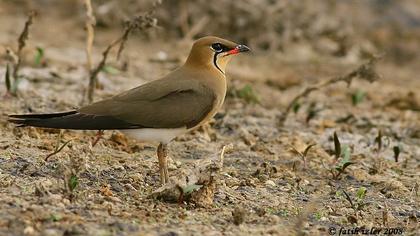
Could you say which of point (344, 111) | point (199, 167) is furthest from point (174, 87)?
point (344, 111)

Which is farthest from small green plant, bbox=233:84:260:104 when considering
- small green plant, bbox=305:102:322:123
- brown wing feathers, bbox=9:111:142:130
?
brown wing feathers, bbox=9:111:142:130

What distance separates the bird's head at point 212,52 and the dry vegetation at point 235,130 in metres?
0.63

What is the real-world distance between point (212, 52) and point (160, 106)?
0.77 metres

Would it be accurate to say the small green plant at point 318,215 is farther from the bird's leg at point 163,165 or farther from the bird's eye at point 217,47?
the bird's eye at point 217,47

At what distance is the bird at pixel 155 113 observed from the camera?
17.3ft

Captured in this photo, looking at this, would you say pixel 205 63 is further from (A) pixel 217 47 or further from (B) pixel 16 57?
(B) pixel 16 57

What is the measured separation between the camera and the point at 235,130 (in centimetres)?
749

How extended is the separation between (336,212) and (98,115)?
1554mm

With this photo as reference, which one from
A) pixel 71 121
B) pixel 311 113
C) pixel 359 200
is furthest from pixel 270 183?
pixel 311 113

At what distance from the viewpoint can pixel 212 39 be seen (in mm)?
6074

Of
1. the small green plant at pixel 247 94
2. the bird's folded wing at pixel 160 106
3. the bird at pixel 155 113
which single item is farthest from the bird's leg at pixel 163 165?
the small green plant at pixel 247 94

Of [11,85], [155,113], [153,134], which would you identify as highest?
[11,85]

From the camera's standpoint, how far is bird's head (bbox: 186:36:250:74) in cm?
600

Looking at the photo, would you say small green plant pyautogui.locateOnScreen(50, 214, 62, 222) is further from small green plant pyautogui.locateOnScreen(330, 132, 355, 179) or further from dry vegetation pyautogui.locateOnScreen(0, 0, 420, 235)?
small green plant pyautogui.locateOnScreen(330, 132, 355, 179)
